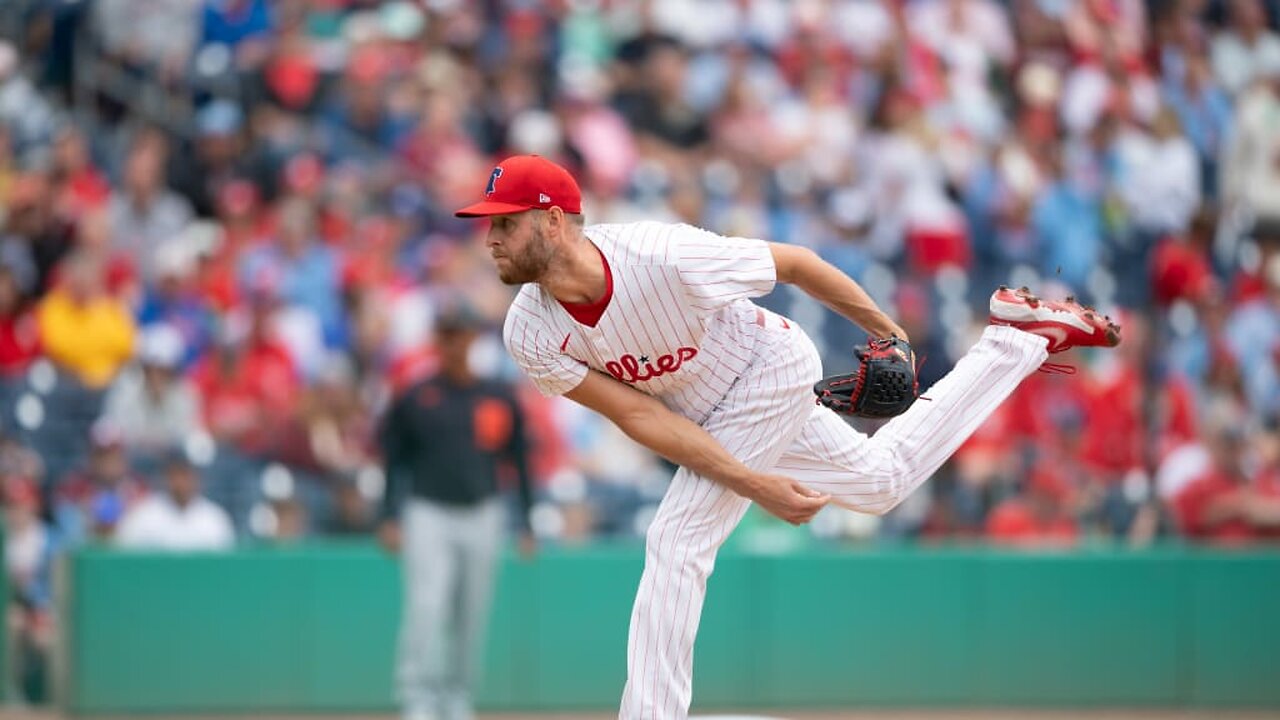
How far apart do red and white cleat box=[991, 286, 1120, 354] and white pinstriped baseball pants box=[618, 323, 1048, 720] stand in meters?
0.04

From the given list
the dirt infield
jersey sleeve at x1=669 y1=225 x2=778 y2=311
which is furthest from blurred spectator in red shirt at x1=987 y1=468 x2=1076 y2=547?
jersey sleeve at x1=669 y1=225 x2=778 y2=311

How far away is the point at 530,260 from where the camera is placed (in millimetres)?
5656

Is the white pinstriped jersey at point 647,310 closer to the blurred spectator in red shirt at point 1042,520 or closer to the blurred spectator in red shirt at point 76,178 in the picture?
the blurred spectator in red shirt at point 1042,520

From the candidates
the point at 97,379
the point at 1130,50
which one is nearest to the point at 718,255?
the point at 97,379

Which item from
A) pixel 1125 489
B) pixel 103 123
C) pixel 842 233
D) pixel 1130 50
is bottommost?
pixel 1125 489

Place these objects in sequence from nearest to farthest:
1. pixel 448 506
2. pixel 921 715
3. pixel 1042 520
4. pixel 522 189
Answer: pixel 522 189
pixel 448 506
pixel 921 715
pixel 1042 520

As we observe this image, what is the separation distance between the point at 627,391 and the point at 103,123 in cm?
933

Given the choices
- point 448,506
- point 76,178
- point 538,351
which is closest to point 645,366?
point 538,351

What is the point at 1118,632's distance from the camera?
11.3 meters

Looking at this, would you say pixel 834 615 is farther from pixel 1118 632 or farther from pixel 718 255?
pixel 718 255

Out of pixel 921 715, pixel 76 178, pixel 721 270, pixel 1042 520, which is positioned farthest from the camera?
pixel 76 178

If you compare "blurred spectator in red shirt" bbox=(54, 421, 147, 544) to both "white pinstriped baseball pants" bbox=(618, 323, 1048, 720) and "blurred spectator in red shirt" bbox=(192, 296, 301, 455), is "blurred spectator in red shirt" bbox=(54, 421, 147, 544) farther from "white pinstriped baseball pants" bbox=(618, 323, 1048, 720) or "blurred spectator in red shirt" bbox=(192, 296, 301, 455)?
"white pinstriped baseball pants" bbox=(618, 323, 1048, 720)

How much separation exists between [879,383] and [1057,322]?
0.86m

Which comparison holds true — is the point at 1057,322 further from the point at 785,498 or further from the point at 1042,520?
the point at 1042,520
